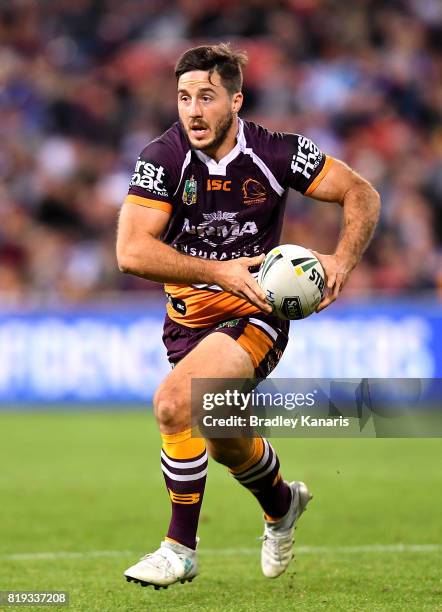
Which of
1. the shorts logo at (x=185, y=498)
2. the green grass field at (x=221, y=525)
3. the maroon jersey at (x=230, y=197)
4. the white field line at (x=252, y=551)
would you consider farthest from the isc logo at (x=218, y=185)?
the white field line at (x=252, y=551)

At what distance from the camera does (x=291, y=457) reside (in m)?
12.7

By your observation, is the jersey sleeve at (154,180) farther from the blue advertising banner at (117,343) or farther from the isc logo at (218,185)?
the blue advertising banner at (117,343)

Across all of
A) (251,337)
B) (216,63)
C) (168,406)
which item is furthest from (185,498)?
(216,63)

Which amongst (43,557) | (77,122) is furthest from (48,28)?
(43,557)

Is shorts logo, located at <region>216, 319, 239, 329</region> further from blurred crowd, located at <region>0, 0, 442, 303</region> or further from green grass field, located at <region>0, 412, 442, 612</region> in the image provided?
blurred crowd, located at <region>0, 0, 442, 303</region>

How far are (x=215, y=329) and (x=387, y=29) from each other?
13.9 meters

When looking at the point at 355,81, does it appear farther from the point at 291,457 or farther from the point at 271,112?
the point at 291,457

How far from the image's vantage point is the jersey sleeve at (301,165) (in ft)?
21.2

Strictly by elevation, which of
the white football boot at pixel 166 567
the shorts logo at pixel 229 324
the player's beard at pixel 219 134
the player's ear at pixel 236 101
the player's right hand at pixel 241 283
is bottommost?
the white football boot at pixel 166 567

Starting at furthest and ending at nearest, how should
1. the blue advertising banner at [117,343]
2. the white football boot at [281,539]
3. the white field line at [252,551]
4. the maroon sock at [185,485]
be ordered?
1. the blue advertising banner at [117,343]
2. the white field line at [252,551]
3. the white football boot at [281,539]
4. the maroon sock at [185,485]

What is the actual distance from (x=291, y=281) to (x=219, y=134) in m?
0.92

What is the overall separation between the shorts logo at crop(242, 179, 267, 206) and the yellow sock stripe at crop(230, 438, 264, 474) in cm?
126

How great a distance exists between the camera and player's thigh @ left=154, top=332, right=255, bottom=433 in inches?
232

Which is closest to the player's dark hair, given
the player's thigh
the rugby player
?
the rugby player
